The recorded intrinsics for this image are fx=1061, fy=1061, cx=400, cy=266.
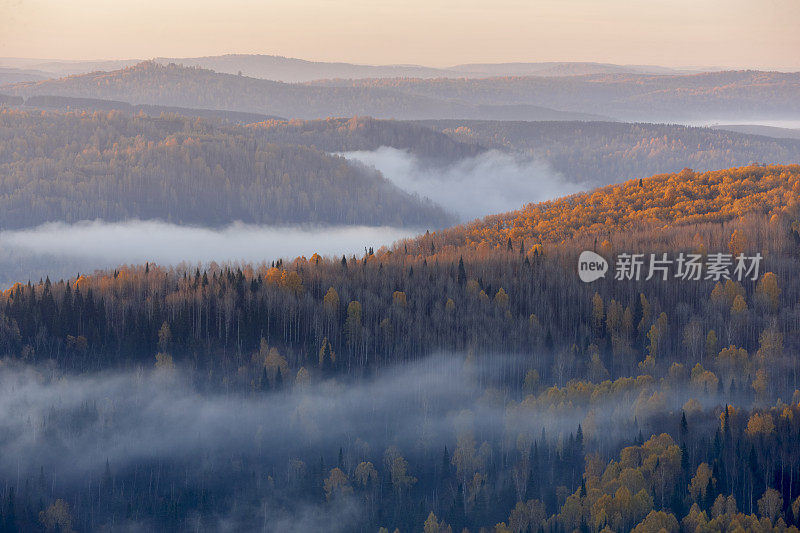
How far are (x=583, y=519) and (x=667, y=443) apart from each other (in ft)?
77.6

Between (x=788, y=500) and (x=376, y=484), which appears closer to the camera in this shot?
(x=788, y=500)

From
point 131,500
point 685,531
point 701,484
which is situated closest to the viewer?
point 685,531

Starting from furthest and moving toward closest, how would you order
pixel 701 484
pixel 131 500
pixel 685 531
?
pixel 131 500 → pixel 701 484 → pixel 685 531

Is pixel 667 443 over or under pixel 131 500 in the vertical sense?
over

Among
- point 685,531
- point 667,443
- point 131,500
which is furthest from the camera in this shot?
point 131,500

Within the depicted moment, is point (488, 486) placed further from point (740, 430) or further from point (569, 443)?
point (740, 430)

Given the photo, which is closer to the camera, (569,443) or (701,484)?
(701,484)

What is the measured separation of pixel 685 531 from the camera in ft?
520

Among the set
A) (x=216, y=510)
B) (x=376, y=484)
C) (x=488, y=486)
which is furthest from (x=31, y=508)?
(x=488, y=486)

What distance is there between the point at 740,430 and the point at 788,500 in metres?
17.8

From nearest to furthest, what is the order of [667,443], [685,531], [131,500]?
1. [685,531]
2. [667,443]
3. [131,500]

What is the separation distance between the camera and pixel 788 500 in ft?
568

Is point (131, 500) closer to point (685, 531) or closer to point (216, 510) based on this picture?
point (216, 510)

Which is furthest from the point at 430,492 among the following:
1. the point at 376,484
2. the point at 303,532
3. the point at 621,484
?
the point at 621,484
